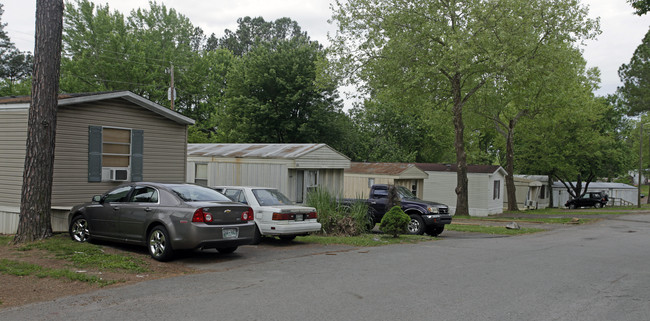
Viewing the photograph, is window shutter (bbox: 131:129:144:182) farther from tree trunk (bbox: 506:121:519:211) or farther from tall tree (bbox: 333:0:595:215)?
tree trunk (bbox: 506:121:519:211)

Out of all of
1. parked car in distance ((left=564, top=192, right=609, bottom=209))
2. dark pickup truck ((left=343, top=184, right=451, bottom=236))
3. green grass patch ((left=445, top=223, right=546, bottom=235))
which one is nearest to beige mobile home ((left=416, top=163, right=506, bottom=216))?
green grass patch ((left=445, top=223, right=546, bottom=235))

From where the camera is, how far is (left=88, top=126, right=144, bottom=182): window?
14003 millimetres

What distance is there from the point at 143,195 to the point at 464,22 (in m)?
19.7

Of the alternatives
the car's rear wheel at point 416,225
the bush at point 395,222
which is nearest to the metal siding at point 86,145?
the bush at point 395,222

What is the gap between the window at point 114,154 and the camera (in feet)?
45.9

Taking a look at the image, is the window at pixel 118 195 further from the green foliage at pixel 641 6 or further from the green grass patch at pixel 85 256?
the green foliage at pixel 641 6

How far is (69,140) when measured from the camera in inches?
531

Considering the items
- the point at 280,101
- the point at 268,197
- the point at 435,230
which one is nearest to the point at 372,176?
the point at 435,230

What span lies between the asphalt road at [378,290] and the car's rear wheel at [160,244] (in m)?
0.58

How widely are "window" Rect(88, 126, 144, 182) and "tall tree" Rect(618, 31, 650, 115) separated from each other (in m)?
62.3

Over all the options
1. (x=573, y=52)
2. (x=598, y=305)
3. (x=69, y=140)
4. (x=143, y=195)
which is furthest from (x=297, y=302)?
(x=573, y=52)

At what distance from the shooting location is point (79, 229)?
1169cm

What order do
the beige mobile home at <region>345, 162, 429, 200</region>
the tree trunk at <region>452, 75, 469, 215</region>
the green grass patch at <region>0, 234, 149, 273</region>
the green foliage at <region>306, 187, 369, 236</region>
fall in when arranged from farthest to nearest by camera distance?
the beige mobile home at <region>345, 162, 429, 200</region>, the tree trunk at <region>452, 75, 469, 215</region>, the green foliage at <region>306, 187, 369, 236</region>, the green grass patch at <region>0, 234, 149, 273</region>

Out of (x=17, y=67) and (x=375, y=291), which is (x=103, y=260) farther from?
(x=17, y=67)
